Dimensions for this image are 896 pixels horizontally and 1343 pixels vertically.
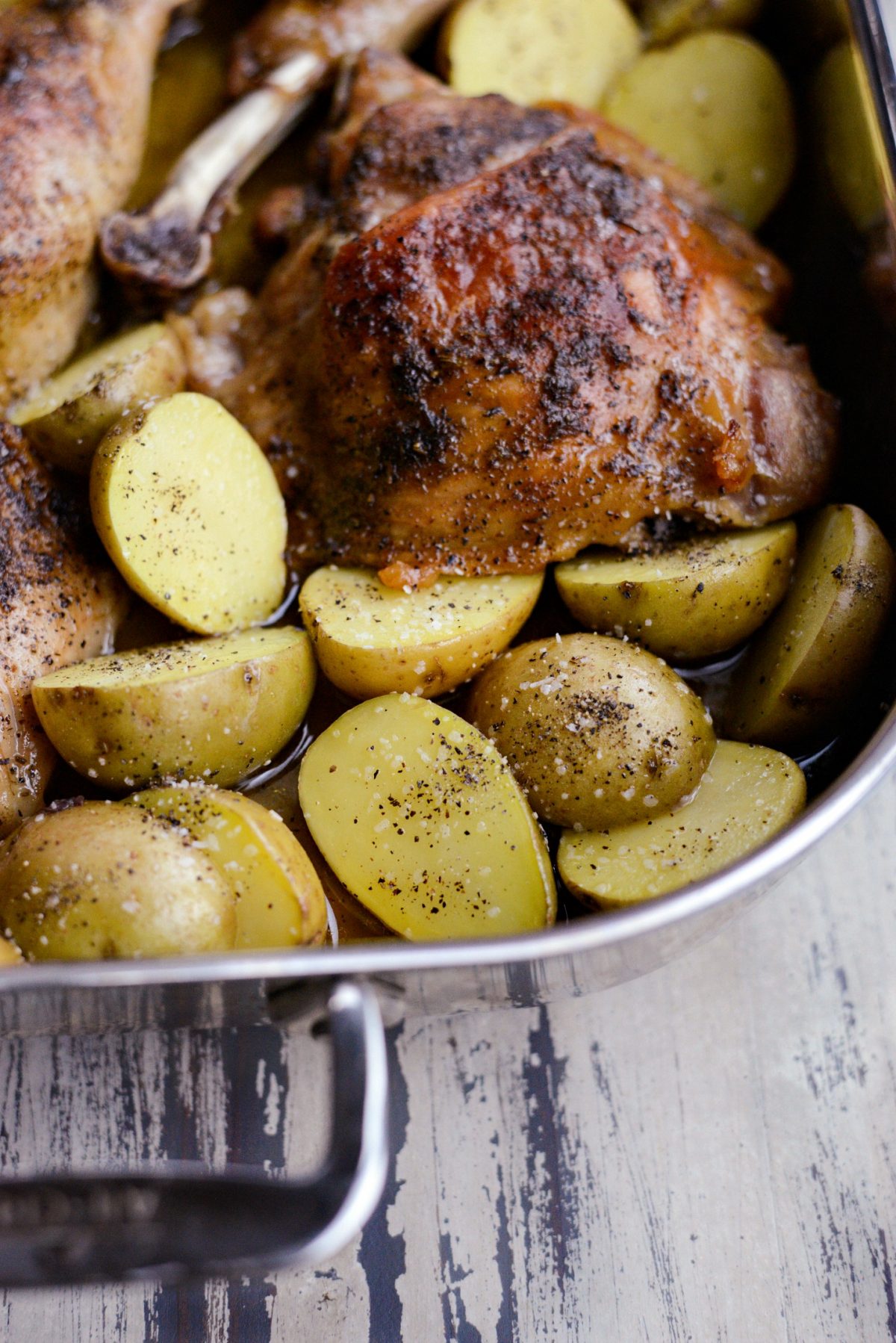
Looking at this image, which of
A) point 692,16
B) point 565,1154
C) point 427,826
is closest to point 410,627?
point 427,826

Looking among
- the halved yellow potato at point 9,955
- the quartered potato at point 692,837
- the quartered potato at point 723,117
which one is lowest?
the halved yellow potato at point 9,955

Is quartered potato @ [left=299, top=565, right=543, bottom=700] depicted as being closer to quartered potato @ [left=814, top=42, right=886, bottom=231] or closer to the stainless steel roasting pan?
the stainless steel roasting pan

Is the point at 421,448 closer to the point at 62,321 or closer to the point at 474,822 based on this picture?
the point at 474,822

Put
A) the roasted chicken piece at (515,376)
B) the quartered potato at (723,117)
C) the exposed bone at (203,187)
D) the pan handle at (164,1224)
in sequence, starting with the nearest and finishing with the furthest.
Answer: the pan handle at (164,1224)
the roasted chicken piece at (515,376)
the exposed bone at (203,187)
the quartered potato at (723,117)

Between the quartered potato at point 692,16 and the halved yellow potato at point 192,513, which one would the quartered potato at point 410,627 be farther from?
the quartered potato at point 692,16

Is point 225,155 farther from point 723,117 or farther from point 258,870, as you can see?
point 258,870

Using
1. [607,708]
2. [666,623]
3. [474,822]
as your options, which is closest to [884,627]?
[666,623]

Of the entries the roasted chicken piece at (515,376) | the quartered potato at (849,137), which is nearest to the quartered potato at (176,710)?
the roasted chicken piece at (515,376)

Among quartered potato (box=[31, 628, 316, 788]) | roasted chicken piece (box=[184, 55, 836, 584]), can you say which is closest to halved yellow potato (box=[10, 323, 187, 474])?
roasted chicken piece (box=[184, 55, 836, 584])
